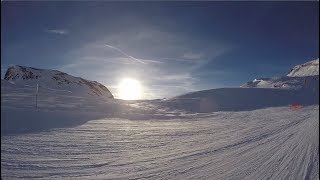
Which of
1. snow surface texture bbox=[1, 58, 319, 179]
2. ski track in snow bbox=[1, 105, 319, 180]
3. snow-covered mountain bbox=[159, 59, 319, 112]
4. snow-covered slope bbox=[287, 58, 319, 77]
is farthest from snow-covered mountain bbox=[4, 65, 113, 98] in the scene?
snow-covered slope bbox=[287, 58, 319, 77]

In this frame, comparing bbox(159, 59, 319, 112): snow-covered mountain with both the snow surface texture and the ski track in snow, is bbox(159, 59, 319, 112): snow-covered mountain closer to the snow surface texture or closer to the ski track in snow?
the snow surface texture

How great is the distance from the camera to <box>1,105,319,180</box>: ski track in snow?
991cm

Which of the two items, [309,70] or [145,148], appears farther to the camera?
[309,70]

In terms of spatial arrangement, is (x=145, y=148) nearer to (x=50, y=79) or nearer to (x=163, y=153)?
(x=163, y=153)

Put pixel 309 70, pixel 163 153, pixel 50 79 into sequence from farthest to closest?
pixel 309 70
pixel 50 79
pixel 163 153

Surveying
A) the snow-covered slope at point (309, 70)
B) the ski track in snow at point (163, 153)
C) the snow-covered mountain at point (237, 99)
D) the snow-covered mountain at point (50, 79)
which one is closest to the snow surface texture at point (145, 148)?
the ski track in snow at point (163, 153)

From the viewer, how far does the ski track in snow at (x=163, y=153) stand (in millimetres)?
9906

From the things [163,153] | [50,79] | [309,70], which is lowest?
[163,153]

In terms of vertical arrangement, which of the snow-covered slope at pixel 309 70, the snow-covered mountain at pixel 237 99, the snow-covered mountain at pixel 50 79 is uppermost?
the snow-covered slope at pixel 309 70

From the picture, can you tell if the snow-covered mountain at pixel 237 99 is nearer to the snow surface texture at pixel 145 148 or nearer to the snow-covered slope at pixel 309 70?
the snow surface texture at pixel 145 148

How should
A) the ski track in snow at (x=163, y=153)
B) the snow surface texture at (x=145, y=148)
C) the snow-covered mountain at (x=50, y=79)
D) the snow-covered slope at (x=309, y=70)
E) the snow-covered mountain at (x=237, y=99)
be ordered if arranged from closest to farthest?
the ski track in snow at (x=163, y=153), the snow surface texture at (x=145, y=148), the snow-covered mountain at (x=237, y=99), the snow-covered mountain at (x=50, y=79), the snow-covered slope at (x=309, y=70)

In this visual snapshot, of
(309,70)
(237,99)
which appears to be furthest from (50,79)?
(309,70)

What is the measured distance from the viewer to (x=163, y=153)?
12594mm

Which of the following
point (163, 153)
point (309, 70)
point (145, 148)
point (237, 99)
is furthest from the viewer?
point (309, 70)
